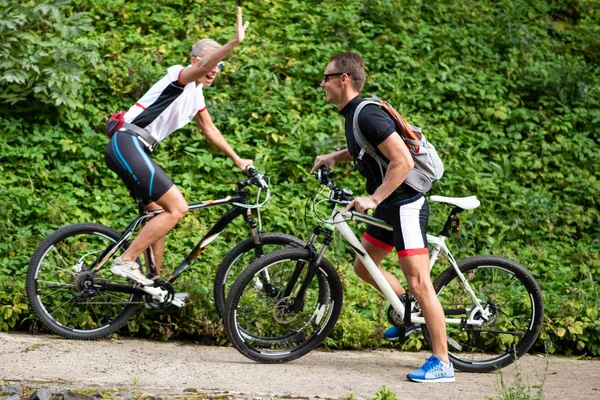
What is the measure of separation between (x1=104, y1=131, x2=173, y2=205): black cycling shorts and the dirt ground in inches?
46.6

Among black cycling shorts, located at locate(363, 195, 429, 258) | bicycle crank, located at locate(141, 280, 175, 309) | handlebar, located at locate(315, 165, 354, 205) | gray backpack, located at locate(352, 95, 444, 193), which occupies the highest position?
gray backpack, located at locate(352, 95, 444, 193)

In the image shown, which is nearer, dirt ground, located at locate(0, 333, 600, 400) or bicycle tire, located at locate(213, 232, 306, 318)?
dirt ground, located at locate(0, 333, 600, 400)

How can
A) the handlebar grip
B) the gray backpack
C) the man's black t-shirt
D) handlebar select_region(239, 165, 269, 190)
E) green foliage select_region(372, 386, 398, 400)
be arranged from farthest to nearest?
the handlebar grip, handlebar select_region(239, 165, 269, 190), the gray backpack, the man's black t-shirt, green foliage select_region(372, 386, 398, 400)

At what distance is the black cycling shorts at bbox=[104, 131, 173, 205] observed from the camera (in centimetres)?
579

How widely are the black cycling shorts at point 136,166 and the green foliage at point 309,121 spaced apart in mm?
985

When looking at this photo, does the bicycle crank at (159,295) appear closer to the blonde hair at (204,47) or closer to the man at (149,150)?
the man at (149,150)

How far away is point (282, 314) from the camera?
5809 mm

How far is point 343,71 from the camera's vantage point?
537 centimetres

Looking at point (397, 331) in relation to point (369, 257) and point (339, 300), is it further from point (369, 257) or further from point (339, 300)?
point (369, 257)

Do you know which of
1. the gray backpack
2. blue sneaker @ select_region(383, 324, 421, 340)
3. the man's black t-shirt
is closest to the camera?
the man's black t-shirt

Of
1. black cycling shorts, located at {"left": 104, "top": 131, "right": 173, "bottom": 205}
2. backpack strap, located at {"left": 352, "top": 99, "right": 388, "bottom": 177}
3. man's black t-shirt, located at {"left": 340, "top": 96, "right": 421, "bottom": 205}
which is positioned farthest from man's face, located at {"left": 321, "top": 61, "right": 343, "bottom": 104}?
black cycling shorts, located at {"left": 104, "top": 131, "right": 173, "bottom": 205}

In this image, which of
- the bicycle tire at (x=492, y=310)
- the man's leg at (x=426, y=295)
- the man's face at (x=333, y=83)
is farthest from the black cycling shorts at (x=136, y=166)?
the bicycle tire at (x=492, y=310)

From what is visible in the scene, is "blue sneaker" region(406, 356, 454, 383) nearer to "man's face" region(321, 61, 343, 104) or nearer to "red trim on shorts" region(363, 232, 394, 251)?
"red trim on shorts" region(363, 232, 394, 251)

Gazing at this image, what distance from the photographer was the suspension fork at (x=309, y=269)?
18.5 feet
